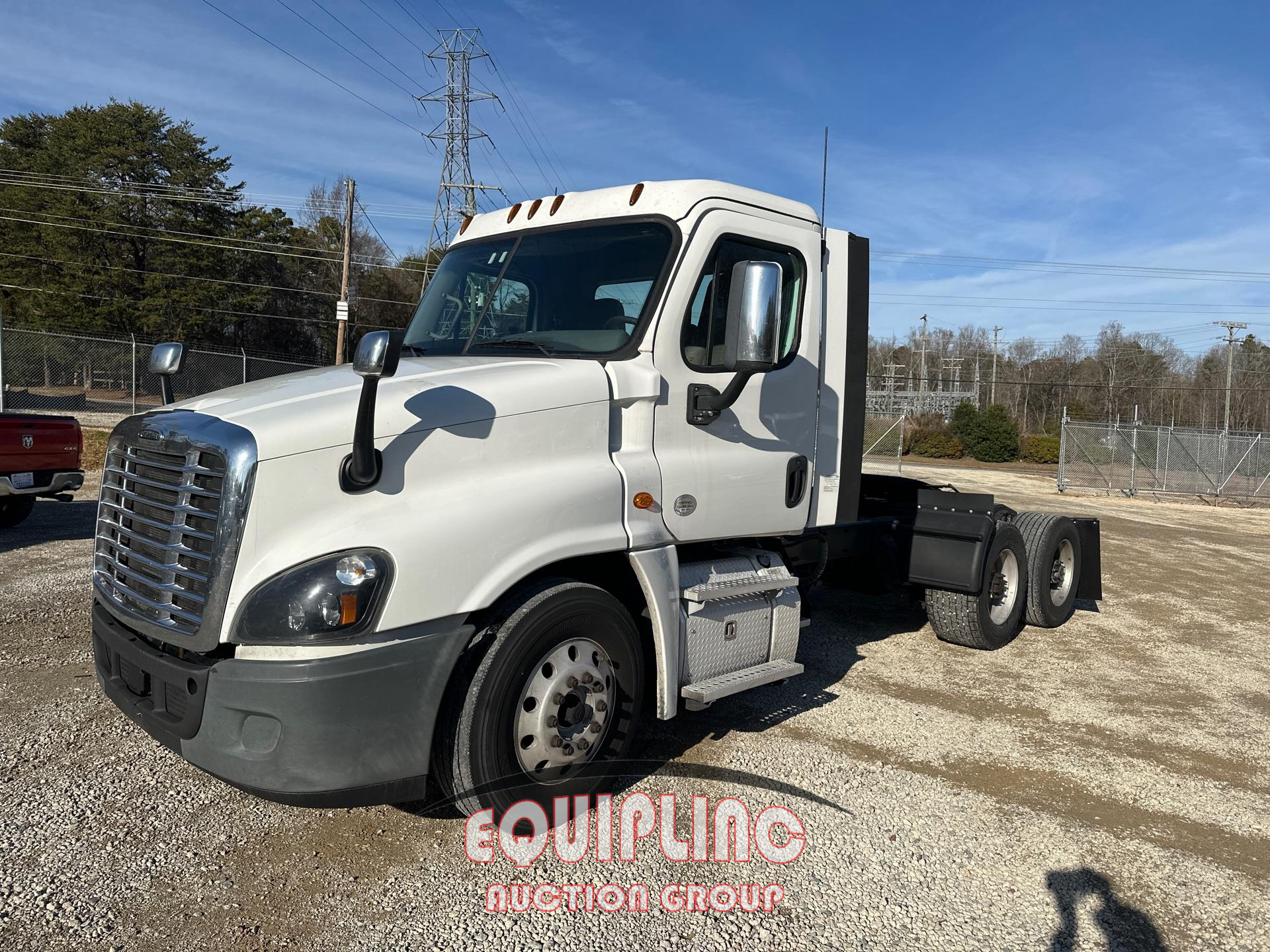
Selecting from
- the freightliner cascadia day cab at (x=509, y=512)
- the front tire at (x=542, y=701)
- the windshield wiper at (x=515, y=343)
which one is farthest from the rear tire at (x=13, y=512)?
the front tire at (x=542, y=701)

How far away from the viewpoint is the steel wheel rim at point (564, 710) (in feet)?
11.1

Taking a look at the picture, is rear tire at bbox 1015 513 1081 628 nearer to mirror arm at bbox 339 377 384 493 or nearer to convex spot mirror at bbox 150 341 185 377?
mirror arm at bbox 339 377 384 493

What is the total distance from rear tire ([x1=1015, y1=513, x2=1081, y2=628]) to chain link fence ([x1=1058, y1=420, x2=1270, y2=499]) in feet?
63.3

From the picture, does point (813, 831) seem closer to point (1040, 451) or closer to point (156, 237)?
point (1040, 451)

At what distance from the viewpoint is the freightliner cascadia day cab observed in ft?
9.38

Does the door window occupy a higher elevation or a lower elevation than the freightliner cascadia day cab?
higher

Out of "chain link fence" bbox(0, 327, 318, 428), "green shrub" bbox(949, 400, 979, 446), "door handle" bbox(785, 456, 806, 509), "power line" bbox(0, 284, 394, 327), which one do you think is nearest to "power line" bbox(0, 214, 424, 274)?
"power line" bbox(0, 284, 394, 327)

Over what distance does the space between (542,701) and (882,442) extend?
31.0 m

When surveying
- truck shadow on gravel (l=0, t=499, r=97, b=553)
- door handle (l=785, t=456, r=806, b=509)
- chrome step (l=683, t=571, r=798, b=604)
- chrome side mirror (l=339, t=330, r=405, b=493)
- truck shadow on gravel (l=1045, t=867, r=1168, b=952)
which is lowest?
truck shadow on gravel (l=1045, t=867, r=1168, b=952)

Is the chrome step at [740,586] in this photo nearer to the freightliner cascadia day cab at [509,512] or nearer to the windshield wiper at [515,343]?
the freightliner cascadia day cab at [509,512]

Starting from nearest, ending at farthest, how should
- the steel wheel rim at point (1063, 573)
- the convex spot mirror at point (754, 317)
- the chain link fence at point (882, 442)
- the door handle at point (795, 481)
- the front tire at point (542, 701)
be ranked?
the front tire at point (542, 701) < the convex spot mirror at point (754, 317) < the door handle at point (795, 481) < the steel wheel rim at point (1063, 573) < the chain link fence at point (882, 442)

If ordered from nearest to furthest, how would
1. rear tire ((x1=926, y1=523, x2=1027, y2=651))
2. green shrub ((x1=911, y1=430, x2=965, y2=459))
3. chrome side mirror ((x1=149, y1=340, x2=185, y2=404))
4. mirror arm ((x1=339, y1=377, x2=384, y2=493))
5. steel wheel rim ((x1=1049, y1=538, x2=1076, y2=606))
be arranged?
1. mirror arm ((x1=339, y1=377, x2=384, y2=493))
2. chrome side mirror ((x1=149, y1=340, x2=185, y2=404))
3. rear tire ((x1=926, y1=523, x2=1027, y2=651))
4. steel wheel rim ((x1=1049, y1=538, x2=1076, y2=606))
5. green shrub ((x1=911, y1=430, x2=965, y2=459))

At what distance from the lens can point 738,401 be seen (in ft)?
13.9

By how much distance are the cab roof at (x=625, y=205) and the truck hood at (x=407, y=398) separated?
93cm
